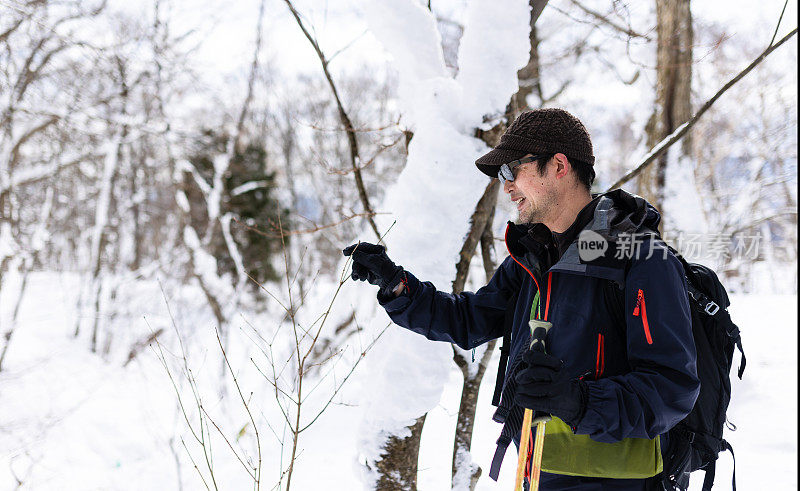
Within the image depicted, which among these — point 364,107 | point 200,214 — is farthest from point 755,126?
point 200,214

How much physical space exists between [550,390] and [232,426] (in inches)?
214

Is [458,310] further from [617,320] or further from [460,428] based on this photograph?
[460,428]

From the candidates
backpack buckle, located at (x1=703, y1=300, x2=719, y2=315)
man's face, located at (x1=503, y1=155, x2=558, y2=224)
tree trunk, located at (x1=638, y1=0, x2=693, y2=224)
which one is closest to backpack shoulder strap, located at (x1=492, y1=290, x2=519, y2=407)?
man's face, located at (x1=503, y1=155, x2=558, y2=224)

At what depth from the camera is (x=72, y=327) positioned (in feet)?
38.3

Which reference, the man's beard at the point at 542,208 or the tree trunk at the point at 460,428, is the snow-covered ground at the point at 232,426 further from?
the man's beard at the point at 542,208

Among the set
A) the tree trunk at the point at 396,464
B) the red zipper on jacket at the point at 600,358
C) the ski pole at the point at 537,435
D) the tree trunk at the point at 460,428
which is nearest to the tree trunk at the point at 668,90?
the tree trunk at the point at 460,428

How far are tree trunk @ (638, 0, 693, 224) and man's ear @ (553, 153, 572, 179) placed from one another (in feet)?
13.9

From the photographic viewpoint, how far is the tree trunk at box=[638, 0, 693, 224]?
5012mm

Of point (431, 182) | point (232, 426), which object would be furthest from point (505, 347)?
point (232, 426)

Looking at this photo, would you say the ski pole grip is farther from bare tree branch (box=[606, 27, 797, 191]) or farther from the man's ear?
bare tree branch (box=[606, 27, 797, 191])

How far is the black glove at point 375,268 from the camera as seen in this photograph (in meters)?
1.77

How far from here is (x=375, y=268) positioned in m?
1.77

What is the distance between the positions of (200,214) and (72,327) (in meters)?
A: 5.16

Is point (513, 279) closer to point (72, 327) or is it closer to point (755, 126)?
point (72, 327)
